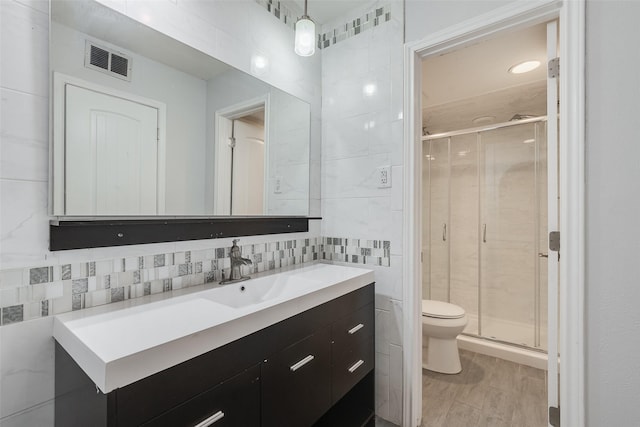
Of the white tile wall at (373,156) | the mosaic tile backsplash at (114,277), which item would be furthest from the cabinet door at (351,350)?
the mosaic tile backsplash at (114,277)

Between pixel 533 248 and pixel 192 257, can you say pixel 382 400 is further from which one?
pixel 533 248

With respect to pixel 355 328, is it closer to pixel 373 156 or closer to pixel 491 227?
pixel 373 156

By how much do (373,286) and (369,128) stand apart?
912mm

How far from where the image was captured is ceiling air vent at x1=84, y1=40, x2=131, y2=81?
1.02 metres

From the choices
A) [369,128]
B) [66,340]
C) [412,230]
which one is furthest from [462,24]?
[66,340]

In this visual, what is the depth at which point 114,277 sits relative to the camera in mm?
1069

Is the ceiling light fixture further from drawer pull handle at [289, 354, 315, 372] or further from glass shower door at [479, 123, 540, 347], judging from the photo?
glass shower door at [479, 123, 540, 347]

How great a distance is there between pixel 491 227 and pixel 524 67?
1425 mm

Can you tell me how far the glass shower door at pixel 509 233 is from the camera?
109 inches

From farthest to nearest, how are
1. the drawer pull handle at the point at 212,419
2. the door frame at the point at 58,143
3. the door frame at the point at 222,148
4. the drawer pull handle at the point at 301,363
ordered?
the door frame at the point at 222,148 → the drawer pull handle at the point at 301,363 → the door frame at the point at 58,143 → the drawer pull handle at the point at 212,419

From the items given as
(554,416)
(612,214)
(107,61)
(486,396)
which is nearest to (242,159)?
(107,61)

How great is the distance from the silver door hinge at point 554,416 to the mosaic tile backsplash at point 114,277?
37.4 inches

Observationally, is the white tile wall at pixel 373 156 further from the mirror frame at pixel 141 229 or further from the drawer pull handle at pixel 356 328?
the mirror frame at pixel 141 229

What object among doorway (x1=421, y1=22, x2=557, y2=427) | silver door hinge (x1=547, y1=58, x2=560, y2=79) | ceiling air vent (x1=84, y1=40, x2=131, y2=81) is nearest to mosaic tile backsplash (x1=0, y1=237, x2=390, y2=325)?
ceiling air vent (x1=84, y1=40, x2=131, y2=81)
